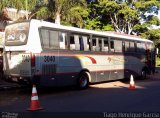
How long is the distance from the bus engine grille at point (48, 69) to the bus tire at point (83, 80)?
2037mm

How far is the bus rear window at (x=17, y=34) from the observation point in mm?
15742

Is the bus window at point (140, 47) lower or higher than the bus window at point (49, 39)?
lower

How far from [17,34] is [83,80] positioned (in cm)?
431

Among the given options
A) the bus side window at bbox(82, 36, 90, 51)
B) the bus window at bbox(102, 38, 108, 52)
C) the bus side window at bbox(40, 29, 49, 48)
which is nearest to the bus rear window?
the bus side window at bbox(40, 29, 49, 48)

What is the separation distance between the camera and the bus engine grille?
1564 centimetres

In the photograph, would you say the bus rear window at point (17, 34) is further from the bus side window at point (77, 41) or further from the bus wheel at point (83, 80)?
the bus wheel at point (83, 80)

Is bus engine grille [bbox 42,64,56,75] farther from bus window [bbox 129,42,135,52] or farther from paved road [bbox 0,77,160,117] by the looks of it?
bus window [bbox 129,42,135,52]

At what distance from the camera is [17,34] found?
16.2 meters

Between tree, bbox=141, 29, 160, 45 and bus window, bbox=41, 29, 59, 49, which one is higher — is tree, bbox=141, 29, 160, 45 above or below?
above

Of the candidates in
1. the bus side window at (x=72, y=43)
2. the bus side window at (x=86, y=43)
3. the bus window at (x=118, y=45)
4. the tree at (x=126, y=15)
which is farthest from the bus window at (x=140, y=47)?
the tree at (x=126, y=15)

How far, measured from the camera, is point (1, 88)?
1794cm

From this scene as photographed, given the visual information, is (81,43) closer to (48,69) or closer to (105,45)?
(105,45)

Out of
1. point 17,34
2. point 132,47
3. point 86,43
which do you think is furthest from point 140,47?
point 17,34

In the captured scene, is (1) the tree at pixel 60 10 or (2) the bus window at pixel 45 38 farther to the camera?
(1) the tree at pixel 60 10
